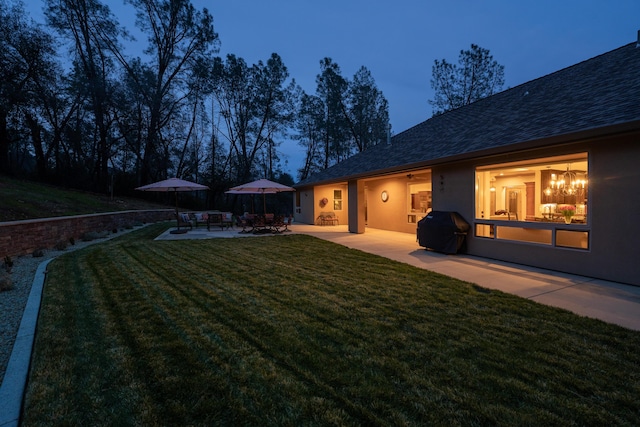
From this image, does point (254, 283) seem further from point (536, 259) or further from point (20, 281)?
point (536, 259)

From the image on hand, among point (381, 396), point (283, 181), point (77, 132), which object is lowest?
point (381, 396)

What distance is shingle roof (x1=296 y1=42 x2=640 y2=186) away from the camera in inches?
205

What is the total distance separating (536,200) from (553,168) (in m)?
1.10

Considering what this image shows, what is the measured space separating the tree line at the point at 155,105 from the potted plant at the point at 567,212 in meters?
13.6

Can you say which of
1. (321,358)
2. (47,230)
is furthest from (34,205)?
(321,358)

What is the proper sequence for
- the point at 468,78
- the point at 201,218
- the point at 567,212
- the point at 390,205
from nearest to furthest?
the point at 567,212 < the point at 390,205 < the point at 201,218 < the point at 468,78

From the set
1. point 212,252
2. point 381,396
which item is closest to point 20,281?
point 212,252

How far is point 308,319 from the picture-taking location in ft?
11.2

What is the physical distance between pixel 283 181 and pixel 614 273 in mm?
29337

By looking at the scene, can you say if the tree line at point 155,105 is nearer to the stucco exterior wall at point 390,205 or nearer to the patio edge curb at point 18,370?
the stucco exterior wall at point 390,205

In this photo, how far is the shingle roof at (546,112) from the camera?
5.20 m

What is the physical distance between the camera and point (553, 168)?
23.6 ft

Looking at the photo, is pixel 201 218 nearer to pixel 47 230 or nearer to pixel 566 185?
pixel 47 230

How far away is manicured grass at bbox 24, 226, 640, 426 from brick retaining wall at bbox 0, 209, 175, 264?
119 inches
